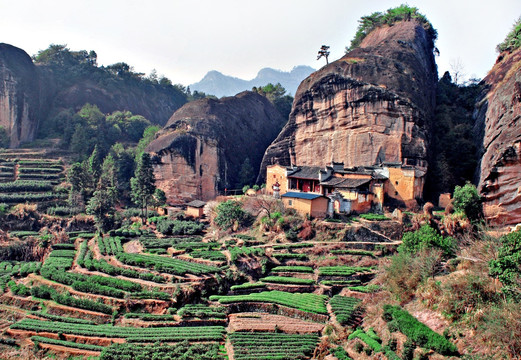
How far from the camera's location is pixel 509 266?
49.1ft

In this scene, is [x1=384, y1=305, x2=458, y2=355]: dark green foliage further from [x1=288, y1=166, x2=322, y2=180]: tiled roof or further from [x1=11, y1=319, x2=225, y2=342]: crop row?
[x1=288, y1=166, x2=322, y2=180]: tiled roof

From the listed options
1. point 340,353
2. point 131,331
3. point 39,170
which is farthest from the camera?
point 39,170

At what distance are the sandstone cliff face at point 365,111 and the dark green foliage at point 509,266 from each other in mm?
19125

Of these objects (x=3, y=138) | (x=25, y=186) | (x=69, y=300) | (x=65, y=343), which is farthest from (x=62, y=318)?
(x=3, y=138)

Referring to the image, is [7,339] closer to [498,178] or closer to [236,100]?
[498,178]

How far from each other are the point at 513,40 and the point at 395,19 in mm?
14738

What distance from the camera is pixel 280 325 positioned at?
21.2 metres

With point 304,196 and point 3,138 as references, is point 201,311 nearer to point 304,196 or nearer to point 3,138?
point 304,196

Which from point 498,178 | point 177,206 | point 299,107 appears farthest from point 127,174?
point 498,178

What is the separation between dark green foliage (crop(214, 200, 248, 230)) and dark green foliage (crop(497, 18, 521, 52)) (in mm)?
32564

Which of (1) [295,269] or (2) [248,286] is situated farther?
(1) [295,269]

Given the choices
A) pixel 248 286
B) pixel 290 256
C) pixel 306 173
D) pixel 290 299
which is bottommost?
pixel 290 299

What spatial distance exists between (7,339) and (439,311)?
20032mm

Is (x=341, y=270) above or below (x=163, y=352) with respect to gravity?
above
